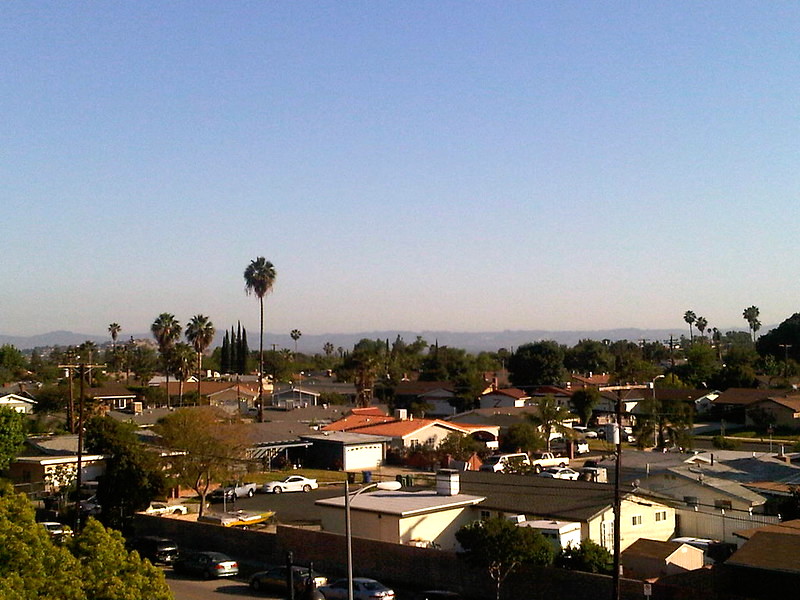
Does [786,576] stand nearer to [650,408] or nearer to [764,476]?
[764,476]

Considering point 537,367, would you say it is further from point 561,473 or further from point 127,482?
point 127,482

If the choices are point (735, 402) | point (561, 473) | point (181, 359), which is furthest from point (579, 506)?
point (181, 359)

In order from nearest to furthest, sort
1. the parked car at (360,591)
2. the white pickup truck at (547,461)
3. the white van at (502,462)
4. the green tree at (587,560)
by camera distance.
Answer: the parked car at (360,591) < the green tree at (587,560) < the white van at (502,462) < the white pickup truck at (547,461)

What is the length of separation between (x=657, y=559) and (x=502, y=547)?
715 cm

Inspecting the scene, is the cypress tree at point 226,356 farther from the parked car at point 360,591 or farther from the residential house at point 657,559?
the parked car at point 360,591

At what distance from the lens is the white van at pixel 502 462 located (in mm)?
57309

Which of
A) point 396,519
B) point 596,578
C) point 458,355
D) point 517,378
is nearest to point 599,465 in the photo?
point 396,519

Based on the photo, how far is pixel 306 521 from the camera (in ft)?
145

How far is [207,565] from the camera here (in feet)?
117

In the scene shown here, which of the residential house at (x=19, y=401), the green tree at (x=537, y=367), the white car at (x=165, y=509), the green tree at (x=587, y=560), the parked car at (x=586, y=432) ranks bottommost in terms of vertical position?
the parked car at (x=586, y=432)

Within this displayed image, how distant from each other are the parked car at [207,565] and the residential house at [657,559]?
15388 millimetres

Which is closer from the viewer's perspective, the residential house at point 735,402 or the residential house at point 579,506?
the residential house at point 579,506

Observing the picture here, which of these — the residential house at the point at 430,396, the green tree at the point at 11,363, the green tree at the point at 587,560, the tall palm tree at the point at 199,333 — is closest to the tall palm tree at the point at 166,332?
the tall palm tree at the point at 199,333

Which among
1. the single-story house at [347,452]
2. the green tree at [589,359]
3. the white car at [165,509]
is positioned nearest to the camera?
the white car at [165,509]
